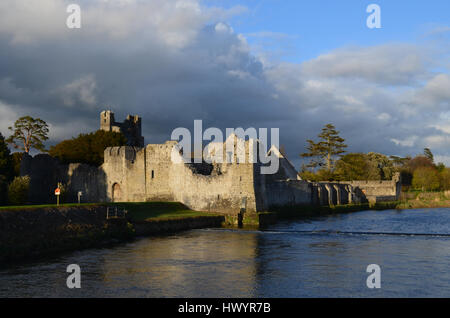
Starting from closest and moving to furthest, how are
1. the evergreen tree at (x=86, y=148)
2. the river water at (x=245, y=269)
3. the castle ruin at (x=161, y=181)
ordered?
the river water at (x=245, y=269)
the castle ruin at (x=161, y=181)
the evergreen tree at (x=86, y=148)

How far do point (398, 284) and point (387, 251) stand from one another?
6116 mm

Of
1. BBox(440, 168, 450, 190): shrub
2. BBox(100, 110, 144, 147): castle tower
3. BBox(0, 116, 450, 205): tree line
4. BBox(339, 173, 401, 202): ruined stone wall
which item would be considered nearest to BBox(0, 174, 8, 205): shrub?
BBox(0, 116, 450, 205): tree line

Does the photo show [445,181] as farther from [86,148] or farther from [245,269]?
[245,269]

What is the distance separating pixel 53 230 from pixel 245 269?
29.4 ft

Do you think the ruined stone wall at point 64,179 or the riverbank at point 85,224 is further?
the ruined stone wall at point 64,179

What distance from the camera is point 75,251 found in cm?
2006

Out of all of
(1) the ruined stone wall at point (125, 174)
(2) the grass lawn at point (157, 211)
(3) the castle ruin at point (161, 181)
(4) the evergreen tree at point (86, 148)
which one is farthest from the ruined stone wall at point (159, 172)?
(4) the evergreen tree at point (86, 148)

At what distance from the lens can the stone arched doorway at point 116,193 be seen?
3841 centimetres

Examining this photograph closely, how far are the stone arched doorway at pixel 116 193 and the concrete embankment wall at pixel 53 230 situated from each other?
13.7 meters

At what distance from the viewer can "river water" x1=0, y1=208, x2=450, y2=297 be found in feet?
43.5

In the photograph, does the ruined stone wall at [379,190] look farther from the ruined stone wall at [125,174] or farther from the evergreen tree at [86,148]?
the ruined stone wall at [125,174]

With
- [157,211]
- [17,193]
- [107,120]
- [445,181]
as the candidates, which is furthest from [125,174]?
[445,181]

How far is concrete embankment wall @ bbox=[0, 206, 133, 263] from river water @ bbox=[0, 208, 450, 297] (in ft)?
3.72
